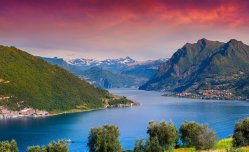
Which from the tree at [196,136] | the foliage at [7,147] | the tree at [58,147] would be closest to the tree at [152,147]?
the tree at [196,136]

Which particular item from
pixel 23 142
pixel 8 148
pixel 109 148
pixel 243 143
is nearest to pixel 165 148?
pixel 109 148

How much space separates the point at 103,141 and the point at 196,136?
1015 inches

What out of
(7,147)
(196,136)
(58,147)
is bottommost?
(7,147)

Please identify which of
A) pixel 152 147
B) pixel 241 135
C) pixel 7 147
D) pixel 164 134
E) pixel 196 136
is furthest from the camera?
pixel 164 134

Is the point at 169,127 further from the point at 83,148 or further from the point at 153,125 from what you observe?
the point at 83,148

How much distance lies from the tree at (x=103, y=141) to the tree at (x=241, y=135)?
112ft

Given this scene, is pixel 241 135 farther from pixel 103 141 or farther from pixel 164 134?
pixel 103 141

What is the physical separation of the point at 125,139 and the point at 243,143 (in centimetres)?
9593

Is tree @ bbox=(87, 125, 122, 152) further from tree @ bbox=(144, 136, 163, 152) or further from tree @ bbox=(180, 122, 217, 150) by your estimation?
tree @ bbox=(180, 122, 217, 150)

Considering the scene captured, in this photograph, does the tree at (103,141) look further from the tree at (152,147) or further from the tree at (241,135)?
the tree at (241,135)

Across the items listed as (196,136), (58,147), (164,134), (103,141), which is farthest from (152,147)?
(58,147)

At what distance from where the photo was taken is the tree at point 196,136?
9500cm

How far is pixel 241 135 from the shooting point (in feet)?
303

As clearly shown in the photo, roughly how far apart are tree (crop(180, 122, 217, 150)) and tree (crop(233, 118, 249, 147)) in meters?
5.22
